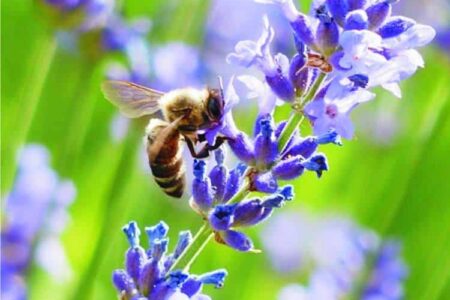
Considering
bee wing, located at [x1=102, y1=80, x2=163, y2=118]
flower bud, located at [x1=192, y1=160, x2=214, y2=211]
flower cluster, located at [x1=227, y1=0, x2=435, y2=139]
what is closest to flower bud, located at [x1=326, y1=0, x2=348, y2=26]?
flower cluster, located at [x1=227, y1=0, x2=435, y2=139]

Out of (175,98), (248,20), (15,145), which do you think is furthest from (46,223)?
(248,20)

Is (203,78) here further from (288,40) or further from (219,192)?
(219,192)

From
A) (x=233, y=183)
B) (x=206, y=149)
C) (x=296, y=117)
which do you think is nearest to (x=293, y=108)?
(x=296, y=117)

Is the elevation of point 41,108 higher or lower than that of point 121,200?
higher

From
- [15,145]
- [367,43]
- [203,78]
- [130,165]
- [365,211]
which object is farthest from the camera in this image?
[365,211]

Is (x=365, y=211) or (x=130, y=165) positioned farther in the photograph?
(x=365, y=211)

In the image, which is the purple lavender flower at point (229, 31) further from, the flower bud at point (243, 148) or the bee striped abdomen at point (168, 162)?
the flower bud at point (243, 148)

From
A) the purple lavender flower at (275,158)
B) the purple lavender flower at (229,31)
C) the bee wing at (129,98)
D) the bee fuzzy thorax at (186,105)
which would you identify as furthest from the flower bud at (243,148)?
the purple lavender flower at (229,31)
